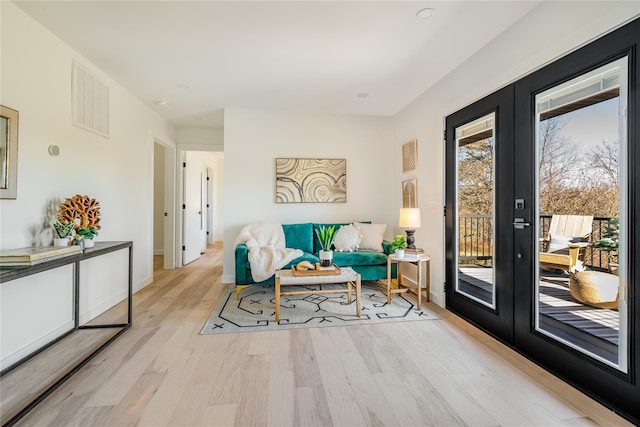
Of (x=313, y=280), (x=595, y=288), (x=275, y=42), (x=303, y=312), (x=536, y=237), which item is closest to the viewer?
(x=595, y=288)

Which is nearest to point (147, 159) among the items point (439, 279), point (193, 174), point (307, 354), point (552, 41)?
point (193, 174)

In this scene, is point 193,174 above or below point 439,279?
above

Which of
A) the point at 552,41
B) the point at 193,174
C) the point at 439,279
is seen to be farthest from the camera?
the point at 193,174

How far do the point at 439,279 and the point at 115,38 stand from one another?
394cm

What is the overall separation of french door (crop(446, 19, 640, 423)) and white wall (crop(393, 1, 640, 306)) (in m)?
0.09

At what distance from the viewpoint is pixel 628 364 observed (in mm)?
1478

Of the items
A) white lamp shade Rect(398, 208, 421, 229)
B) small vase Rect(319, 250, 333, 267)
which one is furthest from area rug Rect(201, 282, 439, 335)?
white lamp shade Rect(398, 208, 421, 229)

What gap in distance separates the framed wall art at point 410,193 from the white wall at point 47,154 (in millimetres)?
3694

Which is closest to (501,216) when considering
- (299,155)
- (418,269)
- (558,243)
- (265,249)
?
(558,243)

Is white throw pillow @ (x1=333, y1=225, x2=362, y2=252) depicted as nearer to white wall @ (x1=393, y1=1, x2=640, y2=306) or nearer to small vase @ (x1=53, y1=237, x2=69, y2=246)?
white wall @ (x1=393, y1=1, x2=640, y2=306)

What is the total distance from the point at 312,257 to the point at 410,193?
1.63 m

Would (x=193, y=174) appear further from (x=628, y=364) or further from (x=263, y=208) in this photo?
(x=628, y=364)

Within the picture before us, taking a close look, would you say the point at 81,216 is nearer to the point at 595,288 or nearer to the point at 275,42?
the point at 275,42

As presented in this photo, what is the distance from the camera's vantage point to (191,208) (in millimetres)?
5461
